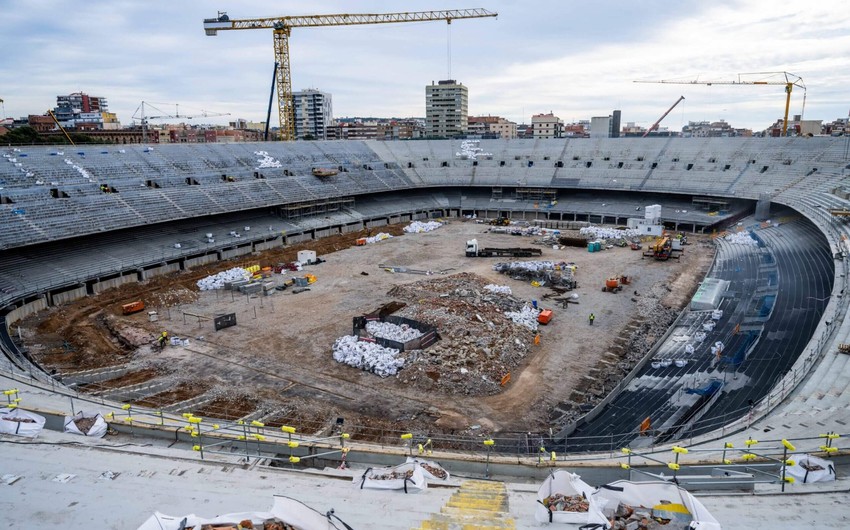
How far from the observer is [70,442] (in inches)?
394

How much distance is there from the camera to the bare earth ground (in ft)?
52.0

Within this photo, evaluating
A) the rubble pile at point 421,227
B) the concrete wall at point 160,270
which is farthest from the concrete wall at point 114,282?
the rubble pile at point 421,227

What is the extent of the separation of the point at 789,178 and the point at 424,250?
29.7 m

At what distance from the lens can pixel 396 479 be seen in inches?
325

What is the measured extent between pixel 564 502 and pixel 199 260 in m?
32.3

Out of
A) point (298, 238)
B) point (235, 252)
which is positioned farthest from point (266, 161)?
point (235, 252)

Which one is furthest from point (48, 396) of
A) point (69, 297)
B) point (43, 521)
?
point (69, 297)

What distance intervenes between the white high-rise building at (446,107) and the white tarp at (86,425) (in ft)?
379

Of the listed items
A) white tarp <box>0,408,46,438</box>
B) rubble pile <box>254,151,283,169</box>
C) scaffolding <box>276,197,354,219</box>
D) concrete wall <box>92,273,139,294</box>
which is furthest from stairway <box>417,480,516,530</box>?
rubble pile <box>254,151,283,169</box>

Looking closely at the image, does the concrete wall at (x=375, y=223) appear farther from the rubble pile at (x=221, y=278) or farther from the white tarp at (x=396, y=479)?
the white tarp at (x=396, y=479)

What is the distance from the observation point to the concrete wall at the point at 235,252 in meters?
35.8

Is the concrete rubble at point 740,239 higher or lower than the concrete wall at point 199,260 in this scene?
higher

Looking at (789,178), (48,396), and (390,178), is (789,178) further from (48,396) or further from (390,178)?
(48,396)

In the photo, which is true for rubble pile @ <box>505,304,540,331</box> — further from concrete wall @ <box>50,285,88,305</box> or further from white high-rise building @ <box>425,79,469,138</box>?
white high-rise building @ <box>425,79,469,138</box>
